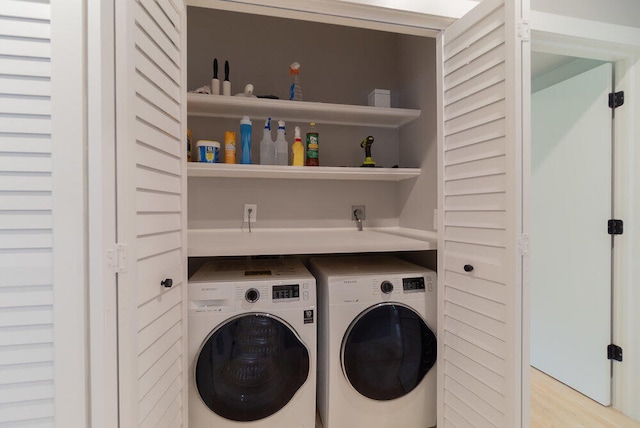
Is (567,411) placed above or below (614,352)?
below

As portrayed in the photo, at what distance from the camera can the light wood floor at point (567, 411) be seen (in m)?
1.72

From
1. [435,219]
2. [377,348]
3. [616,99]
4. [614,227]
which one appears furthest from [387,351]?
[616,99]

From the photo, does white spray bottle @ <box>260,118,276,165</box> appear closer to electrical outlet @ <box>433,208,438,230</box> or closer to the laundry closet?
the laundry closet

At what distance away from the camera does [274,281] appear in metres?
1.44

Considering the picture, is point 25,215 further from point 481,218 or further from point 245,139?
point 481,218

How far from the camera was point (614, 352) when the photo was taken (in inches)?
72.5

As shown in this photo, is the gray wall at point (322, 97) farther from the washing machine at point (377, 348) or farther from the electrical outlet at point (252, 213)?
the washing machine at point (377, 348)

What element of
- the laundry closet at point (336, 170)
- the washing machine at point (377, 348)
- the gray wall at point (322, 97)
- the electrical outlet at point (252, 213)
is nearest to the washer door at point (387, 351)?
the washing machine at point (377, 348)

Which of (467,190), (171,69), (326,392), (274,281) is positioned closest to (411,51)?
(467,190)

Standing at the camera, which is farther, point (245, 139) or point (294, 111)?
point (294, 111)

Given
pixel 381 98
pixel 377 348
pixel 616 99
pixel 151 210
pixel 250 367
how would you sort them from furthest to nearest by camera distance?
pixel 381 98 < pixel 616 99 < pixel 377 348 < pixel 250 367 < pixel 151 210

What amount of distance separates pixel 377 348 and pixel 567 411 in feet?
4.54

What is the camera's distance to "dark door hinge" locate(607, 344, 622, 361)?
1.82 meters

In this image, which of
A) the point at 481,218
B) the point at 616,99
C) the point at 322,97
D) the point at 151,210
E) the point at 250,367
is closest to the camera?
the point at 151,210
